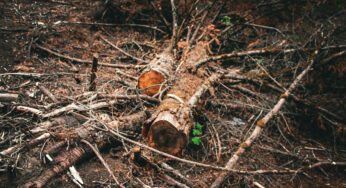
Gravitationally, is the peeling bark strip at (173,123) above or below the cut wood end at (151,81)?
below

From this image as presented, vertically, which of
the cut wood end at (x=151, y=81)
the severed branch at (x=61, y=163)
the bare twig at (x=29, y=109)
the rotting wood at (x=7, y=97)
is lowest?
the severed branch at (x=61, y=163)

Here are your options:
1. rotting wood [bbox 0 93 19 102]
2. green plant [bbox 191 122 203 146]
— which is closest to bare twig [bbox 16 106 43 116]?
rotting wood [bbox 0 93 19 102]

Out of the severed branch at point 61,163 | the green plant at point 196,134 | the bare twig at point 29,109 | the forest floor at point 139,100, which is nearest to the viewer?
the severed branch at point 61,163

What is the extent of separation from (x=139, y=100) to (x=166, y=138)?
0.62 meters

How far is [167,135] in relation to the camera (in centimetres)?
203

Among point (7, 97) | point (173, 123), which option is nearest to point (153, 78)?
point (173, 123)

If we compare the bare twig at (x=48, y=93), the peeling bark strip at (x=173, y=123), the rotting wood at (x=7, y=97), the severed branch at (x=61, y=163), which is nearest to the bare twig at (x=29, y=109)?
the rotting wood at (x=7, y=97)

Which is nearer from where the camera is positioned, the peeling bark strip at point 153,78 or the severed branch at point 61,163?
the severed branch at point 61,163

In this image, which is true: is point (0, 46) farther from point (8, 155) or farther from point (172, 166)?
point (172, 166)

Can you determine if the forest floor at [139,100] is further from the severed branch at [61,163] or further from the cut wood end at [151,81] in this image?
the cut wood end at [151,81]

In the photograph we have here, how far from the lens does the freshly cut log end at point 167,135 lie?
196 centimetres

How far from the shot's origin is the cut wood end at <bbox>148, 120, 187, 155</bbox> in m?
1.98

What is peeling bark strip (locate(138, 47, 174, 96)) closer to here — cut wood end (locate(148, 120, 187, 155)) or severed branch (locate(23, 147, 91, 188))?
cut wood end (locate(148, 120, 187, 155))

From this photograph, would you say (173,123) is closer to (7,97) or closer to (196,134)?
(196,134)
